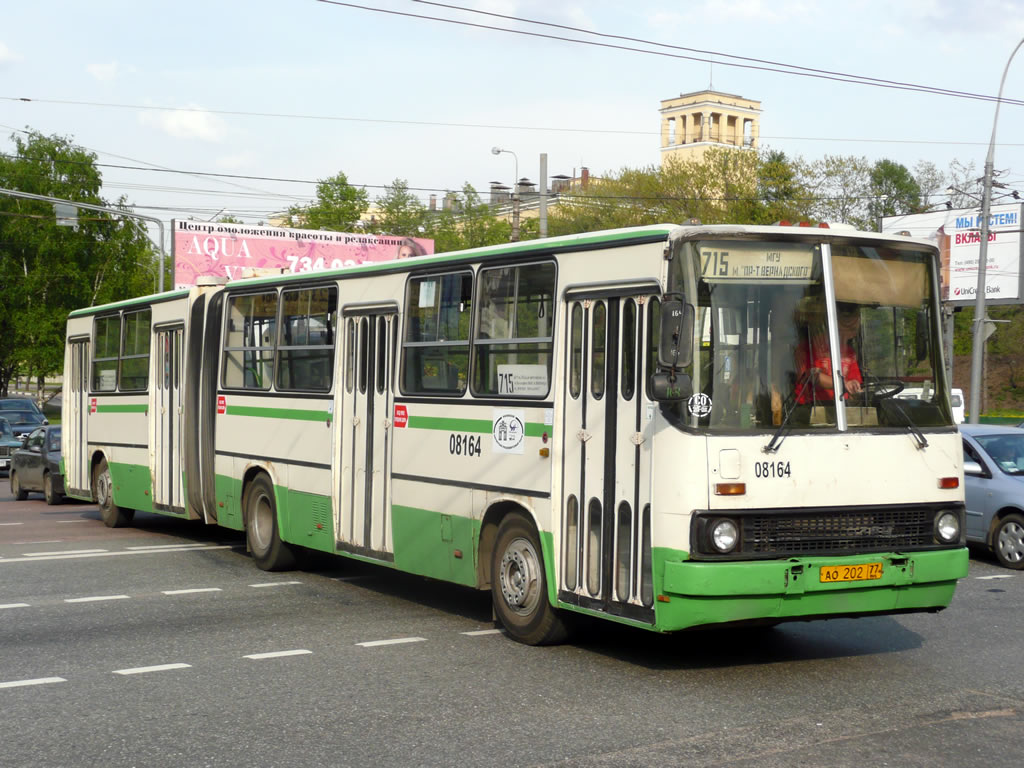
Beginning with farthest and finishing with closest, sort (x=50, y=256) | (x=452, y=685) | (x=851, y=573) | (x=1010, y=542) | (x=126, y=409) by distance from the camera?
(x=50, y=256), (x=126, y=409), (x=1010, y=542), (x=851, y=573), (x=452, y=685)

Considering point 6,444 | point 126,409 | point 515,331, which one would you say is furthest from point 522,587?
point 6,444

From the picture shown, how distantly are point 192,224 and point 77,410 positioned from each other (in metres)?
22.4

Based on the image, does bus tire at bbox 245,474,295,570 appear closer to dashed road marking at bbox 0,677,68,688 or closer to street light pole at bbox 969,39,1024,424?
dashed road marking at bbox 0,677,68,688

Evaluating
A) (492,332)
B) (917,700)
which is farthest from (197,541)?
(917,700)

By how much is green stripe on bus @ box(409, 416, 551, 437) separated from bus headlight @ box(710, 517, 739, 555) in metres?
1.72

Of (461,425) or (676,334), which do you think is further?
(461,425)

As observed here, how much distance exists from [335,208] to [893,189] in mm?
43031

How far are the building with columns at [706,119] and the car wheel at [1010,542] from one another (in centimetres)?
11346

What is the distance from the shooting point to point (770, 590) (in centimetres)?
820

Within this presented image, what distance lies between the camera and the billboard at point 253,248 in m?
40.6

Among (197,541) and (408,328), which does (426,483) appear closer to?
(408,328)

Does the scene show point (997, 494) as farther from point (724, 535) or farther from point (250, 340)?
point (250, 340)

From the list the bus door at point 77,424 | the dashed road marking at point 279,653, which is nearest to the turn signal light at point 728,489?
the dashed road marking at point 279,653

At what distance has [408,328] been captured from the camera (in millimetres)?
11445
